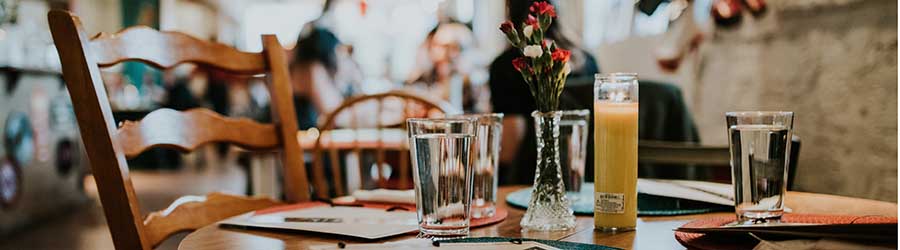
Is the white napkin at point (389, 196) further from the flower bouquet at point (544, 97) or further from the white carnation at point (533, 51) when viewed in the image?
the white carnation at point (533, 51)

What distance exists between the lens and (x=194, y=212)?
125 centimetres

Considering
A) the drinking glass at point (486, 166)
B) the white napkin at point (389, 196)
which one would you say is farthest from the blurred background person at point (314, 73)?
the drinking glass at point (486, 166)

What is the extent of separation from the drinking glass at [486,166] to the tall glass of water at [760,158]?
309mm

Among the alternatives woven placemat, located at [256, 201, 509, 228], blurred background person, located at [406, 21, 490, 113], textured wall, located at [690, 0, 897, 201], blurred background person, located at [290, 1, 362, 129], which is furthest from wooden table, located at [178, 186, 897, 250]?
blurred background person, located at [406, 21, 490, 113]

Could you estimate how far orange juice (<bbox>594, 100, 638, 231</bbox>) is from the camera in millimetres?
951

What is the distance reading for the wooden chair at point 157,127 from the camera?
103 centimetres

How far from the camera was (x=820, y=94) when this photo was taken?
95.1 inches

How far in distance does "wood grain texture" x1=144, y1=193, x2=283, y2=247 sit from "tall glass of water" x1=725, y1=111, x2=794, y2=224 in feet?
2.56

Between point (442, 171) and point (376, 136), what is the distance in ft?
9.17

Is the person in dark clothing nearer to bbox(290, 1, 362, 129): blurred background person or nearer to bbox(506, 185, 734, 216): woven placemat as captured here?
bbox(506, 185, 734, 216): woven placemat

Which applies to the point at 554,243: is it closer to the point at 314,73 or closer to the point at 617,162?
the point at 617,162

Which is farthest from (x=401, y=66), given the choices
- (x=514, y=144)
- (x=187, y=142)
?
(x=187, y=142)

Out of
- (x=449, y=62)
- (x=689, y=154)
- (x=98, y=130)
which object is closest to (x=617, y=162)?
(x=98, y=130)

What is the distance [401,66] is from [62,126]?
4.59 meters
